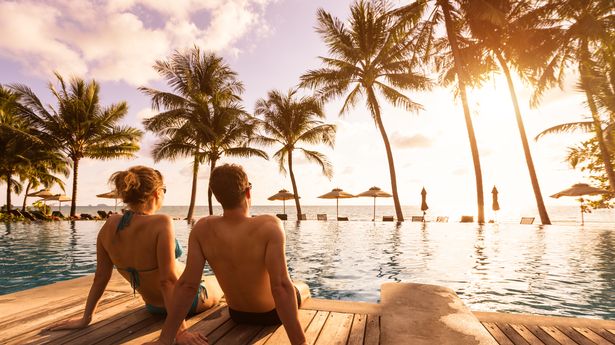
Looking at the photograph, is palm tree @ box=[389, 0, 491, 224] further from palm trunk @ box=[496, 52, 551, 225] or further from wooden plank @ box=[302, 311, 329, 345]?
wooden plank @ box=[302, 311, 329, 345]

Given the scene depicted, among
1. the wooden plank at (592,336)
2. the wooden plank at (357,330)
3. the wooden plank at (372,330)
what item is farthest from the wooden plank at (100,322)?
the wooden plank at (592,336)

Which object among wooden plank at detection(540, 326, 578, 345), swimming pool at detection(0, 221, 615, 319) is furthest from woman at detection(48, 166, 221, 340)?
swimming pool at detection(0, 221, 615, 319)

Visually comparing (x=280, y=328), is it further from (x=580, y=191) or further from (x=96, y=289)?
(x=580, y=191)

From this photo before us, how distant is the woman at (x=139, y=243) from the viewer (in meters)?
2.41

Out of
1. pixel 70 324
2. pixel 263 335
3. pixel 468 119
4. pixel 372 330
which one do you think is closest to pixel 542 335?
pixel 372 330

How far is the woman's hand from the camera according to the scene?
261 centimetres

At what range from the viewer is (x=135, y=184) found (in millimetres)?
2471

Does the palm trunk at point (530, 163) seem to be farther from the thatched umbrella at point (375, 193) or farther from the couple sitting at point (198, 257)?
the couple sitting at point (198, 257)

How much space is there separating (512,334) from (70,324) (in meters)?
3.45

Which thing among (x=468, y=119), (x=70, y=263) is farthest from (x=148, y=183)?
(x=468, y=119)

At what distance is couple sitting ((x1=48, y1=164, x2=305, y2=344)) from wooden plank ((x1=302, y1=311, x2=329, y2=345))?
25 cm

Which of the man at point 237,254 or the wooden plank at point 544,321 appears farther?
the wooden plank at point 544,321

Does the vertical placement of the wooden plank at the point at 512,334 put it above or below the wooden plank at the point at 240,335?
below

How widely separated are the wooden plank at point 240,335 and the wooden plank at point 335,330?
1.55 ft
